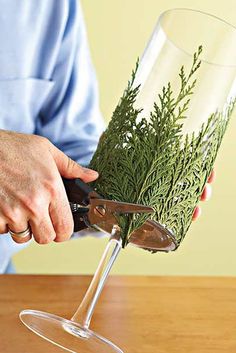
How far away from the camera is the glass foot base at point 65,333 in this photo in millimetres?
905

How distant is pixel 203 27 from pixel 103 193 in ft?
0.65

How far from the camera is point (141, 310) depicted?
107cm

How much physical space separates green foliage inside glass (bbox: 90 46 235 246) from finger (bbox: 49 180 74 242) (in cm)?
4

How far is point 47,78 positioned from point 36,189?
64 centimetres

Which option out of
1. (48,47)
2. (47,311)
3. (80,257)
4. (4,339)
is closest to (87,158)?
(48,47)

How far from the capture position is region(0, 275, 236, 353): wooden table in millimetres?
948

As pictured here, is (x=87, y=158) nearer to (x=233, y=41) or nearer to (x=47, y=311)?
(x=47, y=311)

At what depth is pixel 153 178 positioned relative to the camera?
0.86 meters

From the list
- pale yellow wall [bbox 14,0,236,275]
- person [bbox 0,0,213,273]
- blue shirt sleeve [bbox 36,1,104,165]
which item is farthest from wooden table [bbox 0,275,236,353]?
pale yellow wall [bbox 14,0,236,275]

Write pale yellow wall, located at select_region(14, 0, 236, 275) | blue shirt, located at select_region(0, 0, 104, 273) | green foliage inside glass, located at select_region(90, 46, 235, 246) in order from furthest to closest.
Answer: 1. pale yellow wall, located at select_region(14, 0, 236, 275)
2. blue shirt, located at select_region(0, 0, 104, 273)
3. green foliage inside glass, located at select_region(90, 46, 235, 246)

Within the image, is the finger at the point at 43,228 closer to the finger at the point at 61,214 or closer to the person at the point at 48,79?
the finger at the point at 61,214

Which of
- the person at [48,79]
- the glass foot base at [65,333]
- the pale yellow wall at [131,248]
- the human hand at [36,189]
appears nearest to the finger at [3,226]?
the human hand at [36,189]

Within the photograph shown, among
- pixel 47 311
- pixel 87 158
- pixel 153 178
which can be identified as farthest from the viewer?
pixel 87 158

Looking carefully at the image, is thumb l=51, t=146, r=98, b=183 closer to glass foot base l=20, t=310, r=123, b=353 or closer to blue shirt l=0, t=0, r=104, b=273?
glass foot base l=20, t=310, r=123, b=353
